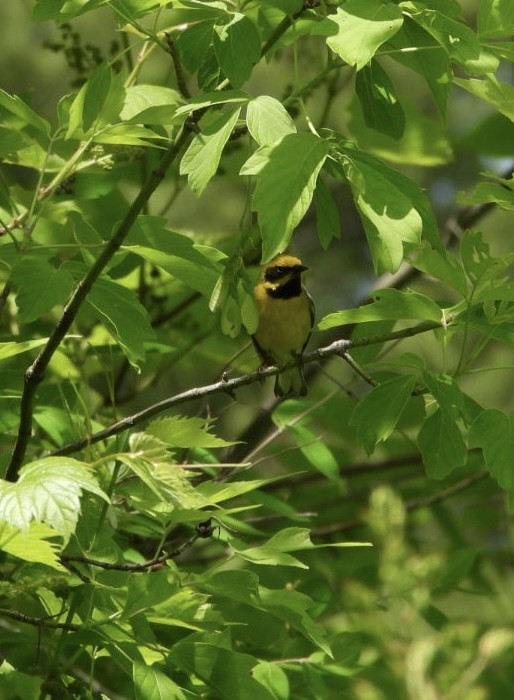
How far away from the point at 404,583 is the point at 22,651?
1532 mm

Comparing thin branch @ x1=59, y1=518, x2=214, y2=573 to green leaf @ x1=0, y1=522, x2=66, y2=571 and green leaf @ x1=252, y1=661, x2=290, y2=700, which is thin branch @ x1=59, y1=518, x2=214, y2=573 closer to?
green leaf @ x1=0, y1=522, x2=66, y2=571

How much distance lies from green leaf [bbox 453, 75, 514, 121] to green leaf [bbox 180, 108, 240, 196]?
1.75ft

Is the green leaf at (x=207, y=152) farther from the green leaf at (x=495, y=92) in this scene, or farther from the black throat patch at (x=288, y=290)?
the black throat patch at (x=288, y=290)

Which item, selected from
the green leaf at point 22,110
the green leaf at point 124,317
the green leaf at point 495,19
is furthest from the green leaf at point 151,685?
the green leaf at point 495,19

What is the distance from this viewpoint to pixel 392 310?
2.21 meters

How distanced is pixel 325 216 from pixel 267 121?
1.17ft

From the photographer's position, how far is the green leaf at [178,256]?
7.67ft

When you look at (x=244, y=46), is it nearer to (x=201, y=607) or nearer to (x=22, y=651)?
(x=201, y=607)

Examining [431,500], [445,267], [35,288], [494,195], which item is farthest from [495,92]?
[431,500]

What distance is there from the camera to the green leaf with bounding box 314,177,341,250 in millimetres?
2252

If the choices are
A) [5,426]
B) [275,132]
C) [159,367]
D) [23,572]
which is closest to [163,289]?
[159,367]

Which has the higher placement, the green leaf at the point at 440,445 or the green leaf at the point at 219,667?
the green leaf at the point at 440,445

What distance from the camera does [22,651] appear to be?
9.83 feet

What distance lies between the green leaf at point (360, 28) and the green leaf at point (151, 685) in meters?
1.10
